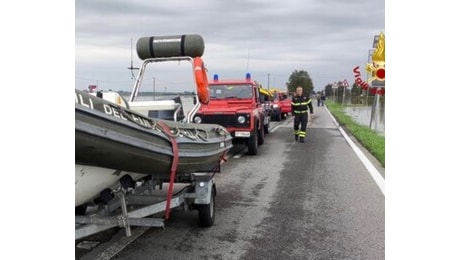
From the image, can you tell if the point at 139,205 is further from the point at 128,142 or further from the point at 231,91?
the point at 231,91

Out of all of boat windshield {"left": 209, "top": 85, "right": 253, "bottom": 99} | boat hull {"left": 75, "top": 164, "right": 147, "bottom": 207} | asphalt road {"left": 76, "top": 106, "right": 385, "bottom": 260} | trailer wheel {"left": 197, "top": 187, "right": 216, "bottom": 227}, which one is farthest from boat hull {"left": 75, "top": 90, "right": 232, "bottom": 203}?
boat windshield {"left": 209, "top": 85, "right": 253, "bottom": 99}

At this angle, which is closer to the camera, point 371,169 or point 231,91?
point 371,169

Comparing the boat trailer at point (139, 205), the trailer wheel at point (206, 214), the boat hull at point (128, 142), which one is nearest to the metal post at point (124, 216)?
the boat trailer at point (139, 205)

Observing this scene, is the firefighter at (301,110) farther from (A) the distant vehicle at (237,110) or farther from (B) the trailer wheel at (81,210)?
(B) the trailer wheel at (81,210)

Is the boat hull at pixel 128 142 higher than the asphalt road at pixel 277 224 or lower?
higher

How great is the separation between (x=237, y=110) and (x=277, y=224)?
7034mm

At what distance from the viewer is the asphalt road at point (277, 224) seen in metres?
4.84

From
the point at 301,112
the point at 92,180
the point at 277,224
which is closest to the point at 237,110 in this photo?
the point at 301,112

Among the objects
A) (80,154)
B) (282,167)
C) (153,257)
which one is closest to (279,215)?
(153,257)

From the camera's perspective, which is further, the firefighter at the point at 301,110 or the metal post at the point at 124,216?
the firefighter at the point at 301,110

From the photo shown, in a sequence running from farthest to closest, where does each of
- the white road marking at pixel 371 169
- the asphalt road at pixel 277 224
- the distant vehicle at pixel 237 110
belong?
the distant vehicle at pixel 237 110 < the white road marking at pixel 371 169 < the asphalt road at pixel 277 224

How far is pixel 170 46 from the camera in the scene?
7113 mm

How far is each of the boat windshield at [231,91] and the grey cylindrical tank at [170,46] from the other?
6745 mm

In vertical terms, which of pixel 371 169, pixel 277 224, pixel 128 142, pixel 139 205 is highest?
pixel 128 142
